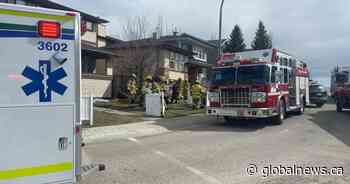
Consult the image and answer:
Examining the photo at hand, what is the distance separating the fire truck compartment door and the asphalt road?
5.00 feet

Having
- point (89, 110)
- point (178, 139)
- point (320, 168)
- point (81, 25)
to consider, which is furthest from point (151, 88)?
point (81, 25)

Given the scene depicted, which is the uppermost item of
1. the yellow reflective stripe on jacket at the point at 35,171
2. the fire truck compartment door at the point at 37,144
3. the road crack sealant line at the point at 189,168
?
the fire truck compartment door at the point at 37,144

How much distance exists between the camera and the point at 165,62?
3872 cm

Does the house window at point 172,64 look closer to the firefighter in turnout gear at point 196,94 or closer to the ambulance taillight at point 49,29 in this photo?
the firefighter in turnout gear at point 196,94

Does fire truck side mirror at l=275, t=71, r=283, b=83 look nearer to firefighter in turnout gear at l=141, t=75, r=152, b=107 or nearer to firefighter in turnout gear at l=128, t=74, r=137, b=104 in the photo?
firefighter in turnout gear at l=141, t=75, r=152, b=107

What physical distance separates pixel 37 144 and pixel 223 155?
5.36m

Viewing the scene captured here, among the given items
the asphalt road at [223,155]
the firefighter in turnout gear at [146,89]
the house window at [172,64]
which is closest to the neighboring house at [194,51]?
the house window at [172,64]

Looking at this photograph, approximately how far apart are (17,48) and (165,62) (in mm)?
34704

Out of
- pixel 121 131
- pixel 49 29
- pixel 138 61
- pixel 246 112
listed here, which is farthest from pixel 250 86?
pixel 138 61

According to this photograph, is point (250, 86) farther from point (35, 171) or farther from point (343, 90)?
point (35, 171)

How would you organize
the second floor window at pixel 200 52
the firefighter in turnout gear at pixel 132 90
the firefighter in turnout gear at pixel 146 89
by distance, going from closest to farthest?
the firefighter in turnout gear at pixel 146 89, the firefighter in turnout gear at pixel 132 90, the second floor window at pixel 200 52

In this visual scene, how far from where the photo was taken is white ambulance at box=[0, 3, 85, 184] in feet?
13.4

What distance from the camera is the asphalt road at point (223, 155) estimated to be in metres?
6.67

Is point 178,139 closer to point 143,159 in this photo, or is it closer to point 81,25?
point 143,159
